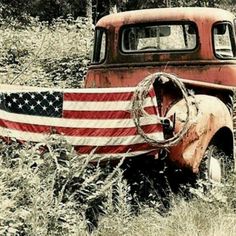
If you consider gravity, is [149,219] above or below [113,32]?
below


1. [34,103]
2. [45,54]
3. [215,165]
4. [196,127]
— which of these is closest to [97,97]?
[34,103]

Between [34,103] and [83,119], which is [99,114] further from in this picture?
[34,103]

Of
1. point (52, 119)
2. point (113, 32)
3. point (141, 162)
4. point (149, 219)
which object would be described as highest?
point (113, 32)

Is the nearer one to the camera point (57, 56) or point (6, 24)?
point (57, 56)

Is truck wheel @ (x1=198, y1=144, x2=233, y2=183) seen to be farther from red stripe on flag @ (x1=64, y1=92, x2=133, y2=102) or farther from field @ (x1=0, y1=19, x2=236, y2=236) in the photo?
red stripe on flag @ (x1=64, y1=92, x2=133, y2=102)

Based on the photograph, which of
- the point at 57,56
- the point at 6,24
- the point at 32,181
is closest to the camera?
the point at 32,181

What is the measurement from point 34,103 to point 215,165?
1.97 m

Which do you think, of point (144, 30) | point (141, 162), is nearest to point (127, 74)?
point (144, 30)

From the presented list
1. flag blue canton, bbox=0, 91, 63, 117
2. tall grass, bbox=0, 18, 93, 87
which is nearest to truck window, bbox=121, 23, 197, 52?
flag blue canton, bbox=0, 91, 63, 117

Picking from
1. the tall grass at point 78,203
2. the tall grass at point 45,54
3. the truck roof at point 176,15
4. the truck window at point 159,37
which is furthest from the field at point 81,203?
the tall grass at point 45,54

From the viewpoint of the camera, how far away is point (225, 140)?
7.04 metres

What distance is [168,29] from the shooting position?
808cm

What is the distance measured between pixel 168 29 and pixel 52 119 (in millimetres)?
2512

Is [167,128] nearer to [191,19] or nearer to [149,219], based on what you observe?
[149,219]
